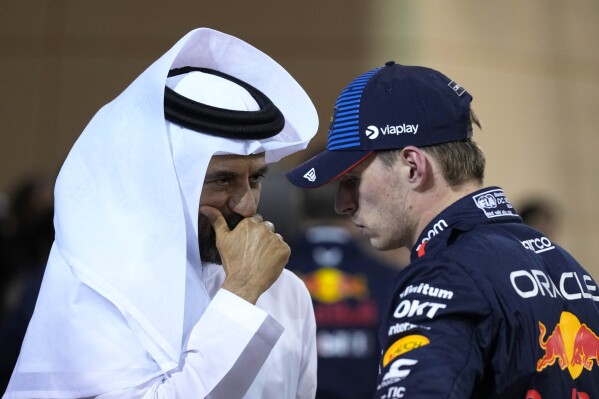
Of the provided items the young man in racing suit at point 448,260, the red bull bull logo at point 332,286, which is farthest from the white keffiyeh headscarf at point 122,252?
the red bull bull logo at point 332,286

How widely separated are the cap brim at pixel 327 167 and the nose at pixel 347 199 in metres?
0.06

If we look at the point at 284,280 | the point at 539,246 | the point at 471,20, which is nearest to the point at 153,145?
the point at 284,280

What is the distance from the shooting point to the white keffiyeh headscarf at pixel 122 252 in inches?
107

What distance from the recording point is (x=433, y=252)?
2424mm

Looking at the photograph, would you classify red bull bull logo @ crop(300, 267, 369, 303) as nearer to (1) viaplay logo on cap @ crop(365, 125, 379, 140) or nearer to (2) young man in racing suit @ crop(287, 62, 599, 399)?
(2) young man in racing suit @ crop(287, 62, 599, 399)

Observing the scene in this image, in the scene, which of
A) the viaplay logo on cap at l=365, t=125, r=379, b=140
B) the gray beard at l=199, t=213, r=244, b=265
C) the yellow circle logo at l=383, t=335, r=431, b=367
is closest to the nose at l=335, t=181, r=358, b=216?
the viaplay logo on cap at l=365, t=125, r=379, b=140

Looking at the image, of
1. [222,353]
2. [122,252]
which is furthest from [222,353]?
[122,252]

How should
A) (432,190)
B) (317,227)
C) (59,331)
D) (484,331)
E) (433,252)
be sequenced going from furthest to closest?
(317,227) < (59,331) < (432,190) < (433,252) < (484,331)

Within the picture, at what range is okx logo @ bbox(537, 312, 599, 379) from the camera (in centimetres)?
233

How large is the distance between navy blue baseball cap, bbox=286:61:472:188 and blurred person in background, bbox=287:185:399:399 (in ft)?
6.47

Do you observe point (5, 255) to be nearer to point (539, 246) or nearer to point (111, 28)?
point (111, 28)

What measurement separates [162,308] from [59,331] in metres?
0.31

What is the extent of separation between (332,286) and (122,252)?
6.74 feet

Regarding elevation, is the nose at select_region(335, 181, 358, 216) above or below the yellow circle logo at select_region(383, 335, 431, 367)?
above
